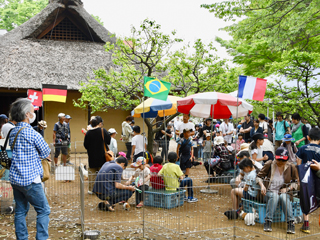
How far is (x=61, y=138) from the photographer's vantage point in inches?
405

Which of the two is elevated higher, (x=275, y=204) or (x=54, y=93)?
(x=54, y=93)

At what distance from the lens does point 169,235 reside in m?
4.83

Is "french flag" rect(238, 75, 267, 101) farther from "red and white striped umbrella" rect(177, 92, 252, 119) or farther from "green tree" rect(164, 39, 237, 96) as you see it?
"green tree" rect(164, 39, 237, 96)

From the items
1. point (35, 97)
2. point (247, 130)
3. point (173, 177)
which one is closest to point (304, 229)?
point (173, 177)

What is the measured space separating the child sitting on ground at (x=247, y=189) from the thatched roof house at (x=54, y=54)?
991cm

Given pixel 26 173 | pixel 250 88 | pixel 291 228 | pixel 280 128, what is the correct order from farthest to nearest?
1. pixel 280 128
2. pixel 250 88
3. pixel 291 228
4. pixel 26 173

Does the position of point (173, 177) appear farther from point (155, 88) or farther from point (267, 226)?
point (267, 226)

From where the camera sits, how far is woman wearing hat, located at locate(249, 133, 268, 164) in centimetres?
716

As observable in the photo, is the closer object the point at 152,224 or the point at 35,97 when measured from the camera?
the point at 152,224

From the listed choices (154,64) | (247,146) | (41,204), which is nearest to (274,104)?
(247,146)

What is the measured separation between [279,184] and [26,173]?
4.02 metres

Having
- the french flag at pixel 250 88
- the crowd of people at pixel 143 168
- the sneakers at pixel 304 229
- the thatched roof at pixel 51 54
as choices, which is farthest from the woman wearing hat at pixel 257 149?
the thatched roof at pixel 51 54

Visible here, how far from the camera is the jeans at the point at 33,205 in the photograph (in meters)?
3.76

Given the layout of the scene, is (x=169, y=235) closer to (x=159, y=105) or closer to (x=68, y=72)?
(x=159, y=105)
